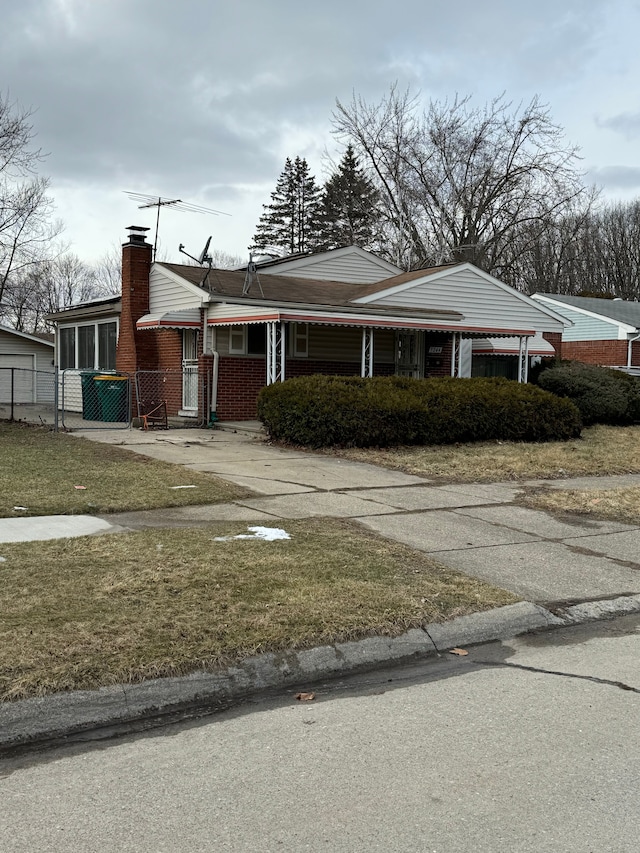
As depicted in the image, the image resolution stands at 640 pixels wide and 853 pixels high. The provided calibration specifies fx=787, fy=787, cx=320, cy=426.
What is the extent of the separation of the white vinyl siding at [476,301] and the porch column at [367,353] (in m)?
1.15

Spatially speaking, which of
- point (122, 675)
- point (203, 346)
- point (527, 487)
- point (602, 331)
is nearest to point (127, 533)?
point (122, 675)

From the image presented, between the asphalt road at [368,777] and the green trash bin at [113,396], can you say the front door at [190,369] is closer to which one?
the green trash bin at [113,396]

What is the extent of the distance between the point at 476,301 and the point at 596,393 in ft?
13.9

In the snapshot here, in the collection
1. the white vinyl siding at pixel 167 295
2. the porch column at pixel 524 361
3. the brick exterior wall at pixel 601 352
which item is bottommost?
the porch column at pixel 524 361

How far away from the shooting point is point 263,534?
7477 millimetres

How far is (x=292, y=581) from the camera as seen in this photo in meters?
5.82

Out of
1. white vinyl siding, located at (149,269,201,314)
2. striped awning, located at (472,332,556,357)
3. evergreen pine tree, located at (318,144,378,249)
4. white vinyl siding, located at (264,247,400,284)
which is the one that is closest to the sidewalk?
white vinyl siding, located at (149,269,201,314)

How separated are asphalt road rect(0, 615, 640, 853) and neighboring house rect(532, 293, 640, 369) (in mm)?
32256

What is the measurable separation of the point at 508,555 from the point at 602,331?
1240 inches

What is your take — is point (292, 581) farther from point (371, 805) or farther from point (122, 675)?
point (371, 805)

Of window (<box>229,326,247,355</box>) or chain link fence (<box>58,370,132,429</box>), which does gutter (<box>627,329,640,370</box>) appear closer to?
window (<box>229,326,247,355</box>)

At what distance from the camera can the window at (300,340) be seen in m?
20.2

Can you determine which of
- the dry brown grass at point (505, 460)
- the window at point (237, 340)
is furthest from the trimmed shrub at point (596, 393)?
the window at point (237, 340)

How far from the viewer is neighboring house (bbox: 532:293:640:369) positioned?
35250 mm
